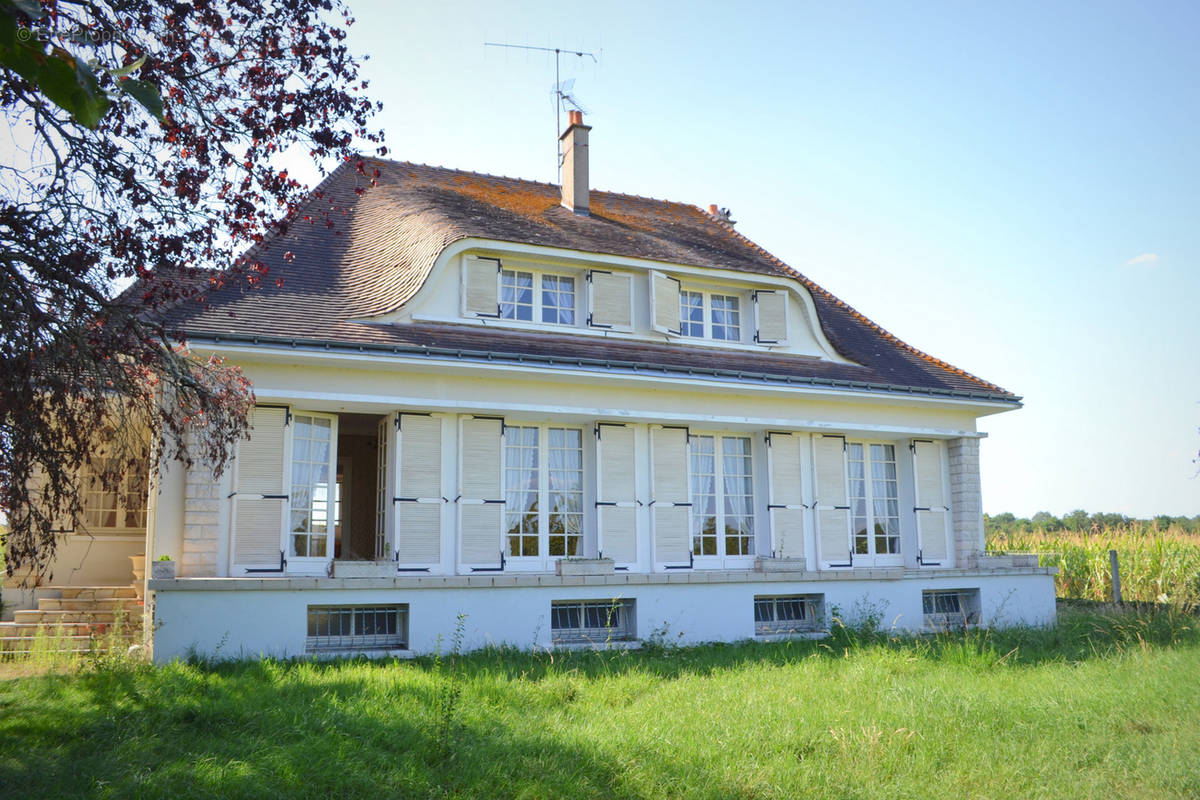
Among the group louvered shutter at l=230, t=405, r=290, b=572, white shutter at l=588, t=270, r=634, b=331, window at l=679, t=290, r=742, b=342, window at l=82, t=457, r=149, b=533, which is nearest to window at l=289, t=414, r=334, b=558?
louvered shutter at l=230, t=405, r=290, b=572

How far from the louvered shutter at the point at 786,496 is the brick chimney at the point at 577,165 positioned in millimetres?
5721

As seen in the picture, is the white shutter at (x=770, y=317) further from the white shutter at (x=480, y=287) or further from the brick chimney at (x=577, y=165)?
the white shutter at (x=480, y=287)

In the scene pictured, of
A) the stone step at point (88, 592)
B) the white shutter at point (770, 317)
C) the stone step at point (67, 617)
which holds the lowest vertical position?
the stone step at point (67, 617)

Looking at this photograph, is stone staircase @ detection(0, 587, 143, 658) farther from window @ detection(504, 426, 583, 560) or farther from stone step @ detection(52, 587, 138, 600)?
window @ detection(504, 426, 583, 560)

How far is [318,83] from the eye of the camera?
21.0 ft

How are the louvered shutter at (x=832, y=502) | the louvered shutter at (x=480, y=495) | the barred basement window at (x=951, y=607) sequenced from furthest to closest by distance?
the louvered shutter at (x=832, y=502), the barred basement window at (x=951, y=607), the louvered shutter at (x=480, y=495)

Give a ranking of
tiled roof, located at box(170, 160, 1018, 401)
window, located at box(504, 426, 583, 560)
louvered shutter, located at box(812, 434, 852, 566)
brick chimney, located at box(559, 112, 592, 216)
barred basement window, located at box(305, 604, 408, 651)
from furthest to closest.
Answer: brick chimney, located at box(559, 112, 592, 216)
louvered shutter, located at box(812, 434, 852, 566)
window, located at box(504, 426, 583, 560)
tiled roof, located at box(170, 160, 1018, 401)
barred basement window, located at box(305, 604, 408, 651)

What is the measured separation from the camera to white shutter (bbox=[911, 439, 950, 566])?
49.6ft

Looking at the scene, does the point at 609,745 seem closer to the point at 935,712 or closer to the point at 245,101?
the point at 935,712

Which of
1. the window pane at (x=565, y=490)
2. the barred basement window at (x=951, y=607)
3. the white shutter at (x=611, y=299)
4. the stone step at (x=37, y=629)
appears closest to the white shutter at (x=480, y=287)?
the white shutter at (x=611, y=299)

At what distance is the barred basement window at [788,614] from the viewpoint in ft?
43.9

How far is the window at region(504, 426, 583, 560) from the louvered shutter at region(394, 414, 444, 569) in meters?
1.00

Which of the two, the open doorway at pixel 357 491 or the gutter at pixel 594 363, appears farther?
the open doorway at pixel 357 491

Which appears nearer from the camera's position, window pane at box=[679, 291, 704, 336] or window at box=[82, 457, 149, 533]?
window at box=[82, 457, 149, 533]
